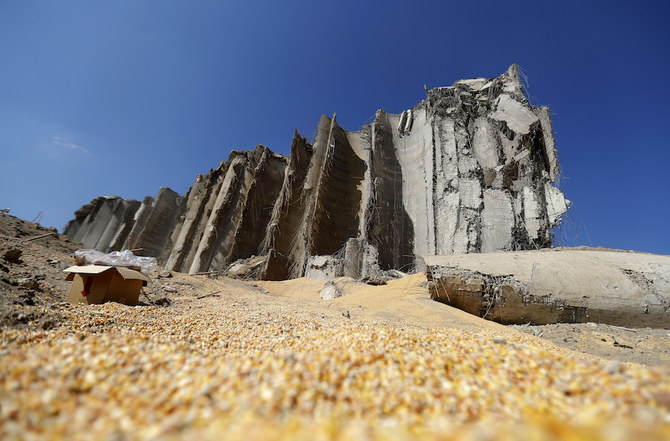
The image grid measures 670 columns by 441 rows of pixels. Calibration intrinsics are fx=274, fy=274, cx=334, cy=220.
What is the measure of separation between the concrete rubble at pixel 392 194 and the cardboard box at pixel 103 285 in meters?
8.18

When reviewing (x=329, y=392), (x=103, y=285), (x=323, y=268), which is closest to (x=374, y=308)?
(x=329, y=392)

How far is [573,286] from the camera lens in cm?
520

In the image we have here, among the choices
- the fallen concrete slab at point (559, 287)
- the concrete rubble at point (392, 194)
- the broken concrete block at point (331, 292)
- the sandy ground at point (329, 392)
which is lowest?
the sandy ground at point (329, 392)

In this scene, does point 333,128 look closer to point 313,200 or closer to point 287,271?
point 313,200

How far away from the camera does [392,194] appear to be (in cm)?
1430

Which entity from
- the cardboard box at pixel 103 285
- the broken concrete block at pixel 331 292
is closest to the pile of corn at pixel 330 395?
the cardboard box at pixel 103 285

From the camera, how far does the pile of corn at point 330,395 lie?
0.88 m

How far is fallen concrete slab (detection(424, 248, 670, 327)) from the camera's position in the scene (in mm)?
4977

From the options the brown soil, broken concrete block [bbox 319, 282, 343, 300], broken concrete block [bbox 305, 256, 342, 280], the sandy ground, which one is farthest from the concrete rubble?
the sandy ground

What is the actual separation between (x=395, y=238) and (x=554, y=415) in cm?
1221

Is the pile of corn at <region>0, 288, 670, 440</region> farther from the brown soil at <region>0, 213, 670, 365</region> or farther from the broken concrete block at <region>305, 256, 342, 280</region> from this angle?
the broken concrete block at <region>305, 256, 342, 280</region>

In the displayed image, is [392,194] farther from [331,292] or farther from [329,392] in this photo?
[329,392]

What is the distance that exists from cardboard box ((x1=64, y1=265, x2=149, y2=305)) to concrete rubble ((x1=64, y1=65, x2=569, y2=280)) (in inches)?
322

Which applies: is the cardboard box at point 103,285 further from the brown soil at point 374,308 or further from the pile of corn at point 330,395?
the pile of corn at point 330,395
